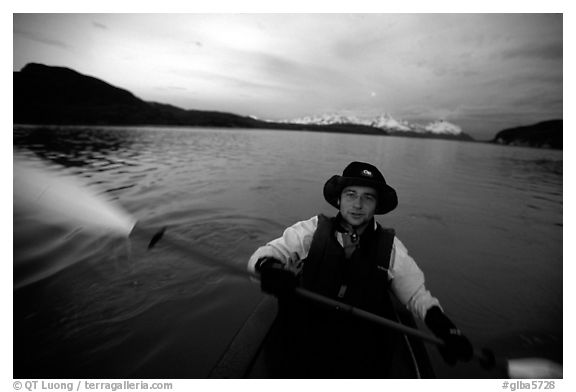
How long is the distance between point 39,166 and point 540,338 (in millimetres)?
16994

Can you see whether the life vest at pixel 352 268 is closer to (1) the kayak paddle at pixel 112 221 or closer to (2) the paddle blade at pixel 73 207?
(1) the kayak paddle at pixel 112 221

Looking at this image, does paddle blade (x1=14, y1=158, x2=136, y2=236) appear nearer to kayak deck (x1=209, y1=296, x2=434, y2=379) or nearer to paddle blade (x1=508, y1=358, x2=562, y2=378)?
kayak deck (x1=209, y1=296, x2=434, y2=379)

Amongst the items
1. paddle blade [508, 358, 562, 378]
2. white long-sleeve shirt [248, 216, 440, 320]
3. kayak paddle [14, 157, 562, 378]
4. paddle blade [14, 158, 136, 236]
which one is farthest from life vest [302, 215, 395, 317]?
paddle blade [14, 158, 136, 236]

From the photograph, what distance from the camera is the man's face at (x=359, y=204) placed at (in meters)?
2.59

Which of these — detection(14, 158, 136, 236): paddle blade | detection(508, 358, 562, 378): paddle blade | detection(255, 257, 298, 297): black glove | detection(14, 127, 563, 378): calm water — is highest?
detection(255, 257, 298, 297): black glove

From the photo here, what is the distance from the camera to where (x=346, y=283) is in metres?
2.52

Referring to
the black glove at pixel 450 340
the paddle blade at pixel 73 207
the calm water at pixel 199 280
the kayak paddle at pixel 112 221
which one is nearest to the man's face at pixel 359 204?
the kayak paddle at pixel 112 221

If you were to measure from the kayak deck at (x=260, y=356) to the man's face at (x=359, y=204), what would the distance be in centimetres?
111

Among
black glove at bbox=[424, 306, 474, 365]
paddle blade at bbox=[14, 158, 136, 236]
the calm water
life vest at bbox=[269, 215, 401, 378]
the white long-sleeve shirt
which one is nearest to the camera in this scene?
black glove at bbox=[424, 306, 474, 365]

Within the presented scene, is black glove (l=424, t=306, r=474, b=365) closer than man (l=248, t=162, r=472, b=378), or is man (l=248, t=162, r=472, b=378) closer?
black glove (l=424, t=306, r=474, b=365)

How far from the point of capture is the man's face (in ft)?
8.50

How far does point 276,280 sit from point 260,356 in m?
0.62

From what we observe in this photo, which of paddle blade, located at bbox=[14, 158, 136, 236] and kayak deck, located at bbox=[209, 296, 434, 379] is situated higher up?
kayak deck, located at bbox=[209, 296, 434, 379]
